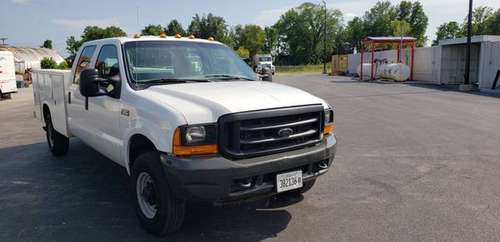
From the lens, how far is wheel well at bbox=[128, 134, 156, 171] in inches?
163

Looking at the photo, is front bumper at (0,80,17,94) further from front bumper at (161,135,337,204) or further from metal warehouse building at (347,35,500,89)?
metal warehouse building at (347,35,500,89)

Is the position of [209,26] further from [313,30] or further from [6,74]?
[6,74]

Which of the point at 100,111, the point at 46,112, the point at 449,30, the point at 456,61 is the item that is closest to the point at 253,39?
the point at 449,30

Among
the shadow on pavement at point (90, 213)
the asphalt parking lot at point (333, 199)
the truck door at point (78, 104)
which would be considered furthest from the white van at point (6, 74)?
the truck door at point (78, 104)

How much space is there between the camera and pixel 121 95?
4.53 m

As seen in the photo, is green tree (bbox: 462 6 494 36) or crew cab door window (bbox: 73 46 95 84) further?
green tree (bbox: 462 6 494 36)

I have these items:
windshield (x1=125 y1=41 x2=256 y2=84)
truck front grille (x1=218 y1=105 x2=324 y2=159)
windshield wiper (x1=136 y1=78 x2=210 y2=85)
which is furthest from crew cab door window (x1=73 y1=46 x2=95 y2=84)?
truck front grille (x1=218 y1=105 x2=324 y2=159)

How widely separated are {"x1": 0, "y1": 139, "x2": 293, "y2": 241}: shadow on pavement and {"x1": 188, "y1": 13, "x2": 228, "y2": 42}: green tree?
311ft

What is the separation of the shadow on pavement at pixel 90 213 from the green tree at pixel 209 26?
311 feet

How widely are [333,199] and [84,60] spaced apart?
3.87m

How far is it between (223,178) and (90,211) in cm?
207

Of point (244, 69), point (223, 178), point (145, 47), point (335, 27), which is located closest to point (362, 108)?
point (244, 69)

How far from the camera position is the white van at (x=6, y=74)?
20266 mm

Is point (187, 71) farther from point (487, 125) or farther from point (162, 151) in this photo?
point (487, 125)
